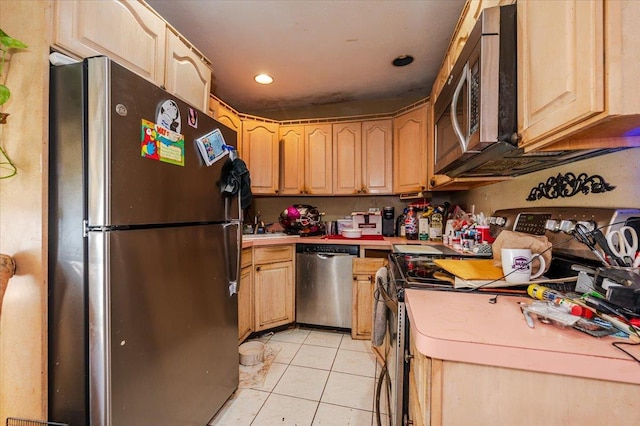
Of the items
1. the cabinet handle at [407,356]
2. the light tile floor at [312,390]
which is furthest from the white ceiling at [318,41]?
the light tile floor at [312,390]

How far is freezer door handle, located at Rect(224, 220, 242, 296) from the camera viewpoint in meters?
1.50

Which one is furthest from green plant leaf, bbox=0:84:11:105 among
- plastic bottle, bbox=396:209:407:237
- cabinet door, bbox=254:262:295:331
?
plastic bottle, bbox=396:209:407:237

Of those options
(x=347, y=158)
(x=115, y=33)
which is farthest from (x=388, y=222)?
(x=115, y=33)

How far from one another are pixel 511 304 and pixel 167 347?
1.29m

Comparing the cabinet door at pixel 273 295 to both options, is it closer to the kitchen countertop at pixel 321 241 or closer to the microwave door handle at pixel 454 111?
the kitchen countertop at pixel 321 241

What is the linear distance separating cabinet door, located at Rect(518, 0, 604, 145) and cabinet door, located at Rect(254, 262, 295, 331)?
6.58ft

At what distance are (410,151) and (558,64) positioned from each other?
1802mm

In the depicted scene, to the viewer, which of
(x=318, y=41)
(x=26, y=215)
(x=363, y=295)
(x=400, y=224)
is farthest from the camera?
(x=400, y=224)

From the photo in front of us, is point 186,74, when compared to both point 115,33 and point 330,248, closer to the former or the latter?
point 115,33

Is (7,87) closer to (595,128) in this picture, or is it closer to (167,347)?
(167,347)

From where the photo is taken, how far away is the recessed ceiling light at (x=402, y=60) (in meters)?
2.09

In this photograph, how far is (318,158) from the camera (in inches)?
109

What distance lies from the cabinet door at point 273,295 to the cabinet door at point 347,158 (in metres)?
0.97

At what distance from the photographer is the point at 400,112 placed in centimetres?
251
